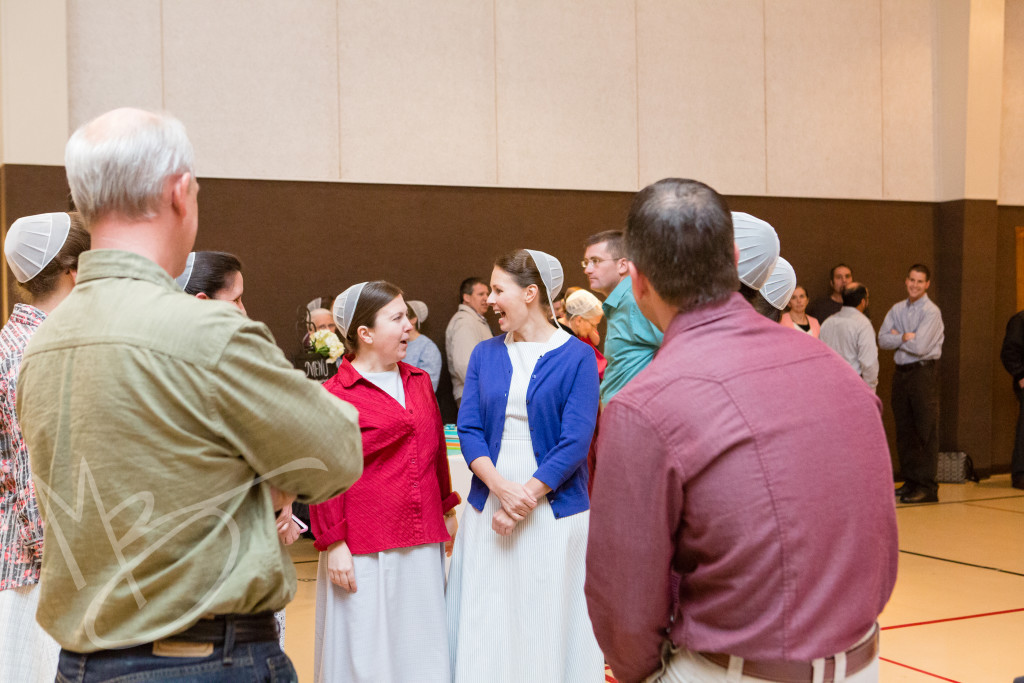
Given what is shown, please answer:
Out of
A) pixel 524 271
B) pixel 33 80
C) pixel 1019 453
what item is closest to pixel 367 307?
pixel 524 271

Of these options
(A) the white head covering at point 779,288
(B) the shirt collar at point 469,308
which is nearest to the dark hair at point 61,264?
(A) the white head covering at point 779,288

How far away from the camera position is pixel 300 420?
144cm

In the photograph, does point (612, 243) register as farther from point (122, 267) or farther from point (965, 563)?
point (965, 563)

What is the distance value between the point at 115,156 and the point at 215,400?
0.41 metres

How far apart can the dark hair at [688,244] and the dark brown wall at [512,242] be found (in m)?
6.38

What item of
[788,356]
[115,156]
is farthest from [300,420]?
[788,356]

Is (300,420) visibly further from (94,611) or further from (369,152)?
(369,152)

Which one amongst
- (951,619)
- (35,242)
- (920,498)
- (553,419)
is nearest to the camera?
(35,242)

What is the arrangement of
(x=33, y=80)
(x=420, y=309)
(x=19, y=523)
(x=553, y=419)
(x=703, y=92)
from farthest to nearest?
1. (x=703, y=92)
2. (x=420, y=309)
3. (x=33, y=80)
4. (x=553, y=419)
5. (x=19, y=523)

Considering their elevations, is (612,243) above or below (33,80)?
below

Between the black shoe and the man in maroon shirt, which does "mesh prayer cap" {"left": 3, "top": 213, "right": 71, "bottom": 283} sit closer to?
the man in maroon shirt

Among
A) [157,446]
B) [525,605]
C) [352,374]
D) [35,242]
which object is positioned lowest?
[525,605]

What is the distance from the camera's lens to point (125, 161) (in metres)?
1.45

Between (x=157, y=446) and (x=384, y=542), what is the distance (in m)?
1.76
